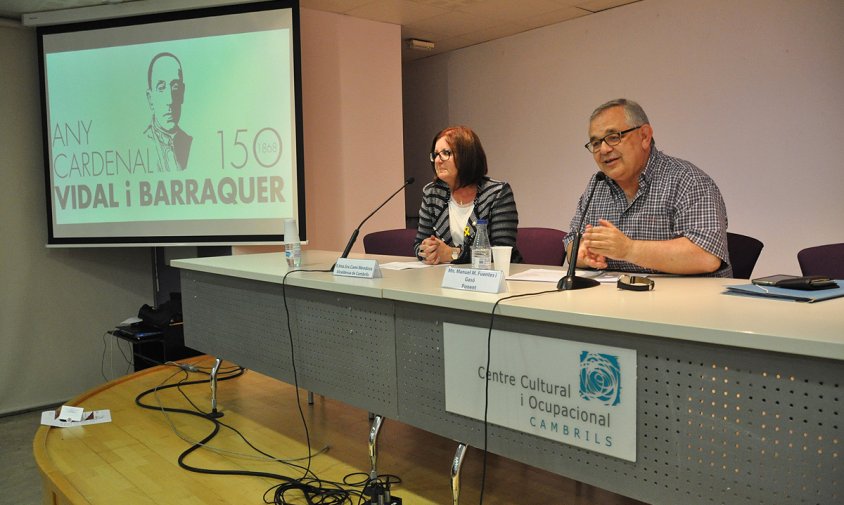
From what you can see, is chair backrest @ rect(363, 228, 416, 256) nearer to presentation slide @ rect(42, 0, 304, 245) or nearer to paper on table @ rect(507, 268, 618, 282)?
presentation slide @ rect(42, 0, 304, 245)

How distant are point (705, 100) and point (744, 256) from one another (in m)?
2.06

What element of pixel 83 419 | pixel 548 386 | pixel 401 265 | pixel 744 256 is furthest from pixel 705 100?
pixel 83 419

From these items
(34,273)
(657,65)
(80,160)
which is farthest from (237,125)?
(657,65)

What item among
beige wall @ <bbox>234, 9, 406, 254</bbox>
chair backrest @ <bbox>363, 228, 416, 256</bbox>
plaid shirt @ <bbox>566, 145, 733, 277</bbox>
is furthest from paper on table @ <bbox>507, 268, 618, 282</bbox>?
beige wall @ <bbox>234, 9, 406, 254</bbox>

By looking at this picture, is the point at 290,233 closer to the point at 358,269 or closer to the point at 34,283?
the point at 358,269

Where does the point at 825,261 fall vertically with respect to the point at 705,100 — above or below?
below

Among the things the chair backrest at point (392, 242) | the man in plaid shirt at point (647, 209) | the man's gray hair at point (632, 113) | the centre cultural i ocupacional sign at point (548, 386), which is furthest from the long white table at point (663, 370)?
the chair backrest at point (392, 242)

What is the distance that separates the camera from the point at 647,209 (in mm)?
1968

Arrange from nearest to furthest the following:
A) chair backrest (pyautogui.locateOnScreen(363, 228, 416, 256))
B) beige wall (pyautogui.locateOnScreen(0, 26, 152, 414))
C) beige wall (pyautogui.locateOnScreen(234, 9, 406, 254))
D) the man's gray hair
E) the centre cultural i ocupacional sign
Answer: the centre cultural i ocupacional sign < the man's gray hair < chair backrest (pyautogui.locateOnScreen(363, 228, 416, 256)) < beige wall (pyautogui.locateOnScreen(0, 26, 152, 414)) < beige wall (pyautogui.locateOnScreen(234, 9, 406, 254))

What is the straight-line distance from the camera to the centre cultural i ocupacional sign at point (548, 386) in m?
1.16

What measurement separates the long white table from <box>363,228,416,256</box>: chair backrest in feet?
4.00

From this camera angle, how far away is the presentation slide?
12.1ft

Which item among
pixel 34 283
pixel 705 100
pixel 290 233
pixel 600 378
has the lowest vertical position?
pixel 34 283

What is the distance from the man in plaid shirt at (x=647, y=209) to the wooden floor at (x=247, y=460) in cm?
66
